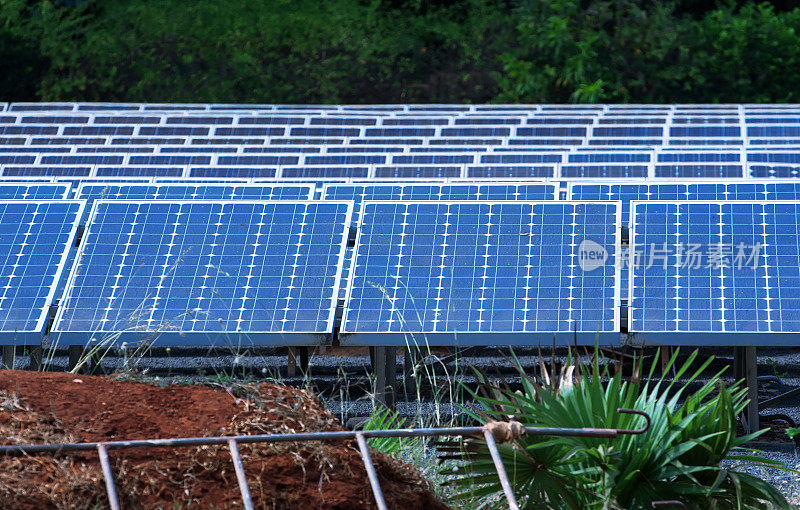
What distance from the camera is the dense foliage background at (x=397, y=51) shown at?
2208cm

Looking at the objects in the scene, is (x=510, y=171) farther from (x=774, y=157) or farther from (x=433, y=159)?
(x=774, y=157)

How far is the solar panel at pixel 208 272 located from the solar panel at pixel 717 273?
2.52 metres

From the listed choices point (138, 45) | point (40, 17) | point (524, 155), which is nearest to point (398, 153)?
point (524, 155)

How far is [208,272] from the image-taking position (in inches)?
352

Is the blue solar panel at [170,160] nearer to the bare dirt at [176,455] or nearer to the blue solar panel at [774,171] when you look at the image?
the blue solar panel at [774,171]

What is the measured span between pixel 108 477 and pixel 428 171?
350 inches

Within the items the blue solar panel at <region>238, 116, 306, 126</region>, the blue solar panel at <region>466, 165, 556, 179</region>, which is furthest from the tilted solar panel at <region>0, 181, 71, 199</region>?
the blue solar panel at <region>238, 116, 306, 126</region>

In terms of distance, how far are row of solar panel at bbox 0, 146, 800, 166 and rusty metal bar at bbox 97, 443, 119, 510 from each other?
910 centimetres

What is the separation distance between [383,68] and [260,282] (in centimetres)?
1619

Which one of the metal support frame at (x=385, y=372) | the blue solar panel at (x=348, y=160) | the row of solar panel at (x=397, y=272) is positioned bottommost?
the metal support frame at (x=385, y=372)

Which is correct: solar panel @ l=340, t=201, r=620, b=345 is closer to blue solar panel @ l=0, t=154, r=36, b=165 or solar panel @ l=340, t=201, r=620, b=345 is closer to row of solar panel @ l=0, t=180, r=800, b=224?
row of solar panel @ l=0, t=180, r=800, b=224

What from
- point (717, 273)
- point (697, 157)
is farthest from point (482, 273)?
point (697, 157)

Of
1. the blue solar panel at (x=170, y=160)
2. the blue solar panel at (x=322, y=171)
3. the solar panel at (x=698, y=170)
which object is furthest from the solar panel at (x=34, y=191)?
the solar panel at (x=698, y=170)

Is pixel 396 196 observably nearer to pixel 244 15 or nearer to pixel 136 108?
pixel 136 108
